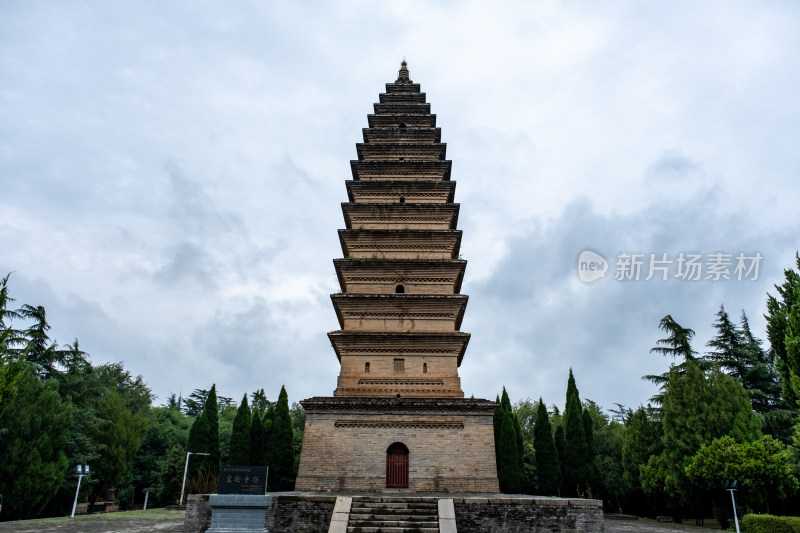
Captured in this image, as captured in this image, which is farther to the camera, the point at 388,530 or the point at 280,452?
the point at 280,452

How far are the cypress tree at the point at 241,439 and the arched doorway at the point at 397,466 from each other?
17332 mm

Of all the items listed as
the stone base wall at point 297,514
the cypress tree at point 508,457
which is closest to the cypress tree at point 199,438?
the cypress tree at point 508,457

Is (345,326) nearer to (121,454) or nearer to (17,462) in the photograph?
(17,462)

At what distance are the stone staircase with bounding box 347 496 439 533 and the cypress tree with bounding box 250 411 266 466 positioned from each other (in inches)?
892

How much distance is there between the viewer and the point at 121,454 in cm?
3025

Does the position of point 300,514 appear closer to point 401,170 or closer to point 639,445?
point 401,170

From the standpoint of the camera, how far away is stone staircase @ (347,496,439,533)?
483 inches

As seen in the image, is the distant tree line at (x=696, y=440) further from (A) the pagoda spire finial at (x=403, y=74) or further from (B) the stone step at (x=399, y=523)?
(A) the pagoda spire finial at (x=403, y=74)

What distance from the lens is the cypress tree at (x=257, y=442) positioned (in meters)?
33.7

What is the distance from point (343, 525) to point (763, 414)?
24.3m

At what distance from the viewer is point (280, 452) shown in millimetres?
33312

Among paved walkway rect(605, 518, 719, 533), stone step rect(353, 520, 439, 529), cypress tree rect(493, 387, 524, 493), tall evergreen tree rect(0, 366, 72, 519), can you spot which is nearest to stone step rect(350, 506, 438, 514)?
stone step rect(353, 520, 439, 529)

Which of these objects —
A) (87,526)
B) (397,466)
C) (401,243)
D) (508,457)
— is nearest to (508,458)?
(508,457)

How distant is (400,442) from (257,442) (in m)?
19.0
